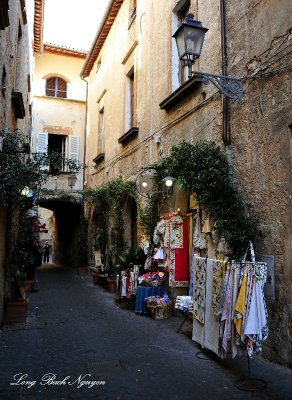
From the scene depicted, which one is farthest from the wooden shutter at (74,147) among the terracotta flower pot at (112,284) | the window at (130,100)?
the terracotta flower pot at (112,284)

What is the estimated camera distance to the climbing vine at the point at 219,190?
5.33m

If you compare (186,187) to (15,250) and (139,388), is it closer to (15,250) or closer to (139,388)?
(139,388)

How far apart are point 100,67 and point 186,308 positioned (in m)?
12.1

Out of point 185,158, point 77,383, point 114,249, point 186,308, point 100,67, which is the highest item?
point 100,67

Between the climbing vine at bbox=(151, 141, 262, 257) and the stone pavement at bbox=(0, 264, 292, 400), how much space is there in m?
1.60

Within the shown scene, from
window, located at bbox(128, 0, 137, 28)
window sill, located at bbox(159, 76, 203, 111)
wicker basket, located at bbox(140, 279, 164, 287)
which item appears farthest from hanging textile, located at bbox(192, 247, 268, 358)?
window, located at bbox(128, 0, 137, 28)

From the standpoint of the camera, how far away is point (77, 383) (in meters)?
4.34

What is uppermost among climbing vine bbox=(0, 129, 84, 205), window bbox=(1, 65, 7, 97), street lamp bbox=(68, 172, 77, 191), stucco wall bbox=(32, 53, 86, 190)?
stucco wall bbox=(32, 53, 86, 190)

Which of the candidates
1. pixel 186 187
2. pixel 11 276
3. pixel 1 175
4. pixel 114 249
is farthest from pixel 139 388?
pixel 114 249

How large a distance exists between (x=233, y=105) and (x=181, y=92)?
189 cm

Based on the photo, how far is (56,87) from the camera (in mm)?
18562

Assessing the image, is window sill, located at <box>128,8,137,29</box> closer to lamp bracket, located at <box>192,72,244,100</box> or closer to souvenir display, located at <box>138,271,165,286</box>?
lamp bracket, located at <box>192,72,244,100</box>

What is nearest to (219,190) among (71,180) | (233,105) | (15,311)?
(233,105)

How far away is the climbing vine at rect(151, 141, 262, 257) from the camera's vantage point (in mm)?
5328
